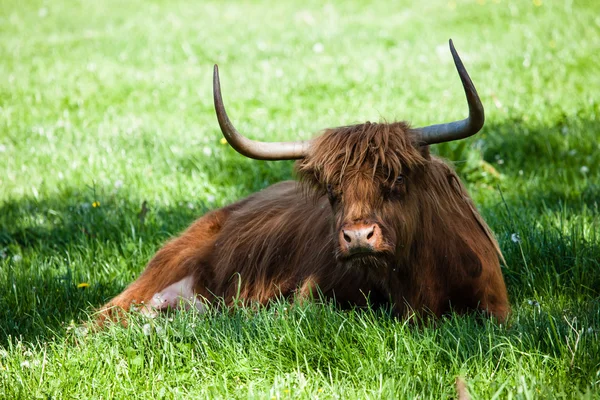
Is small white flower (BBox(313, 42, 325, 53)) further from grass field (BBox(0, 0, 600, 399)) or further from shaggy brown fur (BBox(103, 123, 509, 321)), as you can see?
shaggy brown fur (BBox(103, 123, 509, 321))

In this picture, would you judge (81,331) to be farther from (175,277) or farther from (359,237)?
(359,237)

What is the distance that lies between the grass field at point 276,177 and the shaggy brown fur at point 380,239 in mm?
283

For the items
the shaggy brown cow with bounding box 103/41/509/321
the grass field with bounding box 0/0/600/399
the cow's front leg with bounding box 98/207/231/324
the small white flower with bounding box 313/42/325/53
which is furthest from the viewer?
the small white flower with bounding box 313/42/325/53

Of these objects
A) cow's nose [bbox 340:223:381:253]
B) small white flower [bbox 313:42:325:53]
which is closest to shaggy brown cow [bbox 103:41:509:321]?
cow's nose [bbox 340:223:381:253]

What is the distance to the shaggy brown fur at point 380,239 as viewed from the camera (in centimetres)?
370

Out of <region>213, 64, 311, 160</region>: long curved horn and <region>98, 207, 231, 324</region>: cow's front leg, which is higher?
<region>213, 64, 311, 160</region>: long curved horn

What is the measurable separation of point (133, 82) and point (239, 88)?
158 cm

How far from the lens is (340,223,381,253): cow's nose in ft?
11.4

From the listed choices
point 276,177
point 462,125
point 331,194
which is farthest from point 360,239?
point 276,177

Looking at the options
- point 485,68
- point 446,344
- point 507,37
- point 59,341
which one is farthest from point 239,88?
point 446,344

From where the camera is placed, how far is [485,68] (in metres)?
9.41

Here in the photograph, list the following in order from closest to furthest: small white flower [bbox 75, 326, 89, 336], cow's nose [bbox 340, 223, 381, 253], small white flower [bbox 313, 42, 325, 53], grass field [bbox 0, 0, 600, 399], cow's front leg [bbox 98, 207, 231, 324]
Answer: grass field [bbox 0, 0, 600, 399], cow's nose [bbox 340, 223, 381, 253], small white flower [bbox 75, 326, 89, 336], cow's front leg [bbox 98, 207, 231, 324], small white flower [bbox 313, 42, 325, 53]

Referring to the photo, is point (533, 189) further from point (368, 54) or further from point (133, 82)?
point (133, 82)

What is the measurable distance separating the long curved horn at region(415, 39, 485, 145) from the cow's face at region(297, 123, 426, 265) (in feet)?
0.31
